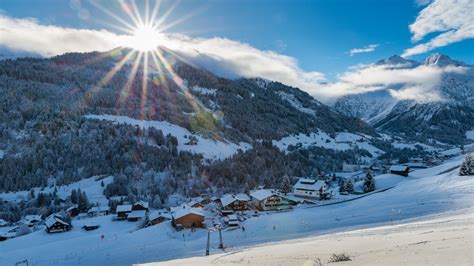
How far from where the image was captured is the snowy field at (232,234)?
35.7m

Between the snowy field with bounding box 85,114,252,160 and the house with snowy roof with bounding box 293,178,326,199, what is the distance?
5373cm

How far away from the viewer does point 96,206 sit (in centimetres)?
7431

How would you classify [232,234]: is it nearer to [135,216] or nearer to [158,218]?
→ [158,218]

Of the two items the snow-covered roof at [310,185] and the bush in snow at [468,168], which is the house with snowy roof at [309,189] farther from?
the bush in snow at [468,168]

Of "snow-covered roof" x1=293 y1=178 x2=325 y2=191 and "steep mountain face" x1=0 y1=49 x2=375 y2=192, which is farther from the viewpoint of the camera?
"steep mountain face" x1=0 y1=49 x2=375 y2=192

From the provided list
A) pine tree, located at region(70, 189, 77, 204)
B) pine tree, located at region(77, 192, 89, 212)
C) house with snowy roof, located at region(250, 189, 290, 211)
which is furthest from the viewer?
pine tree, located at region(70, 189, 77, 204)

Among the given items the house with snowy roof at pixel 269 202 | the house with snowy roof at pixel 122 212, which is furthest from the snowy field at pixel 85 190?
the house with snowy roof at pixel 269 202

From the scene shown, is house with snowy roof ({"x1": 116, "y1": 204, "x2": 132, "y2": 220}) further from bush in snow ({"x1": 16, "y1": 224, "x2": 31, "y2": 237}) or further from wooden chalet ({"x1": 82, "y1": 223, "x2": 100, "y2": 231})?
bush in snow ({"x1": 16, "y1": 224, "x2": 31, "y2": 237})

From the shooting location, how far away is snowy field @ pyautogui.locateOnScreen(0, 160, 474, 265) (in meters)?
35.7

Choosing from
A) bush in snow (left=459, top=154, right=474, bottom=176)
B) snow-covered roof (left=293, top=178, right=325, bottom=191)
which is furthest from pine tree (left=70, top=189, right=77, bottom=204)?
bush in snow (left=459, top=154, right=474, bottom=176)

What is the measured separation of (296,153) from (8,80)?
15206cm

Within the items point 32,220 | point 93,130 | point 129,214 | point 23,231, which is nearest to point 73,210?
point 32,220

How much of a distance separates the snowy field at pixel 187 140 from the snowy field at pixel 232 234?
249 ft

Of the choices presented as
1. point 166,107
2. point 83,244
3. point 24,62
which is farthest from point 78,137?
point 24,62
